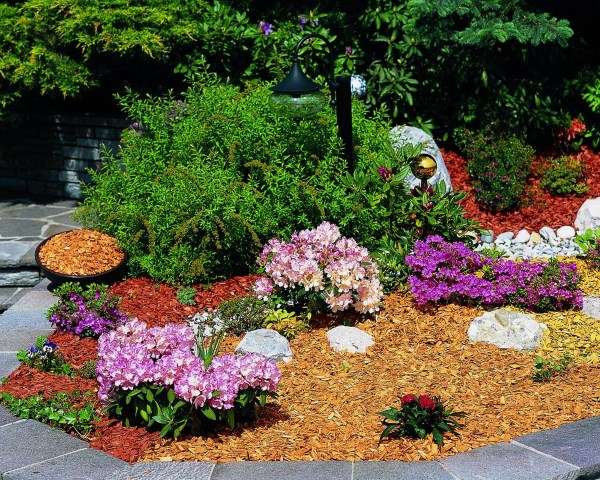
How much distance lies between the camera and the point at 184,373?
482 cm

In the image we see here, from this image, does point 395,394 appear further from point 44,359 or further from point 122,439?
point 44,359

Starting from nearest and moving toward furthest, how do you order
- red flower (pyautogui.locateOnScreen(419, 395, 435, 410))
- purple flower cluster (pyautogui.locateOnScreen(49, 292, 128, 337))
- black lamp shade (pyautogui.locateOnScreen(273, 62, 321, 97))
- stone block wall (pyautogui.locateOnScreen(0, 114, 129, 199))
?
red flower (pyautogui.locateOnScreen(419, 395, 435, 410)) → purple flower cluster (pyautogui.locateOnScreen(49, 292, 128, 337)) → black lamp shade (pyautogui.locateOnScreen(273, 62, 321, 97)) → stone block wall (pyautogui.locateOnScreen(0, 114, 129, 199))

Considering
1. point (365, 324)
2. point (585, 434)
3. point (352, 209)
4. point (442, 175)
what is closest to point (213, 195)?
point (352, 209)

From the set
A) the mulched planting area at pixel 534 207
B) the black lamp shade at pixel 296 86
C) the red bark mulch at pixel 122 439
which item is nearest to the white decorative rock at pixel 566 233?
the mulched planting area at pixel 534 207

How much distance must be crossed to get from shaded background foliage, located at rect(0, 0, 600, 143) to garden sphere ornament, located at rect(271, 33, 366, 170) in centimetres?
201

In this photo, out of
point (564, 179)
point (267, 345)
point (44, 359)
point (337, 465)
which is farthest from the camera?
point (564, 179)

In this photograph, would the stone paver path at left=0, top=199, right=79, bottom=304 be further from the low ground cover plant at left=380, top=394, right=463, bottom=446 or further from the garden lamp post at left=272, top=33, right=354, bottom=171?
the low ground cover plant at left=380, top=394, right=463, bottom=446

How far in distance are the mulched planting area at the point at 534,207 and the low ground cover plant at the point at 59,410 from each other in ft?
14.1

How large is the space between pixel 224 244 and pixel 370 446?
2697 millimetres

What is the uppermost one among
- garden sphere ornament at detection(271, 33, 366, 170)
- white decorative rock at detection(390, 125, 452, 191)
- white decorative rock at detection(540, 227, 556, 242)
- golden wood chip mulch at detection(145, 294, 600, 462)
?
garden sphere ornament at detection(271, 33, 366, 170)

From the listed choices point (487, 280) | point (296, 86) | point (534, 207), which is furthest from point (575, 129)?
point (296, 86)

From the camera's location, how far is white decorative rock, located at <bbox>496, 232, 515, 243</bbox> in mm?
8422

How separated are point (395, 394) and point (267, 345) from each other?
917mm

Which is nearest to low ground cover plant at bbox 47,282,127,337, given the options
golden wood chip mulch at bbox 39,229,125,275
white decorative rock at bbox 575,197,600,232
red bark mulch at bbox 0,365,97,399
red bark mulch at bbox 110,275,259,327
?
red bark mulch at bbox 110,275,259,327
